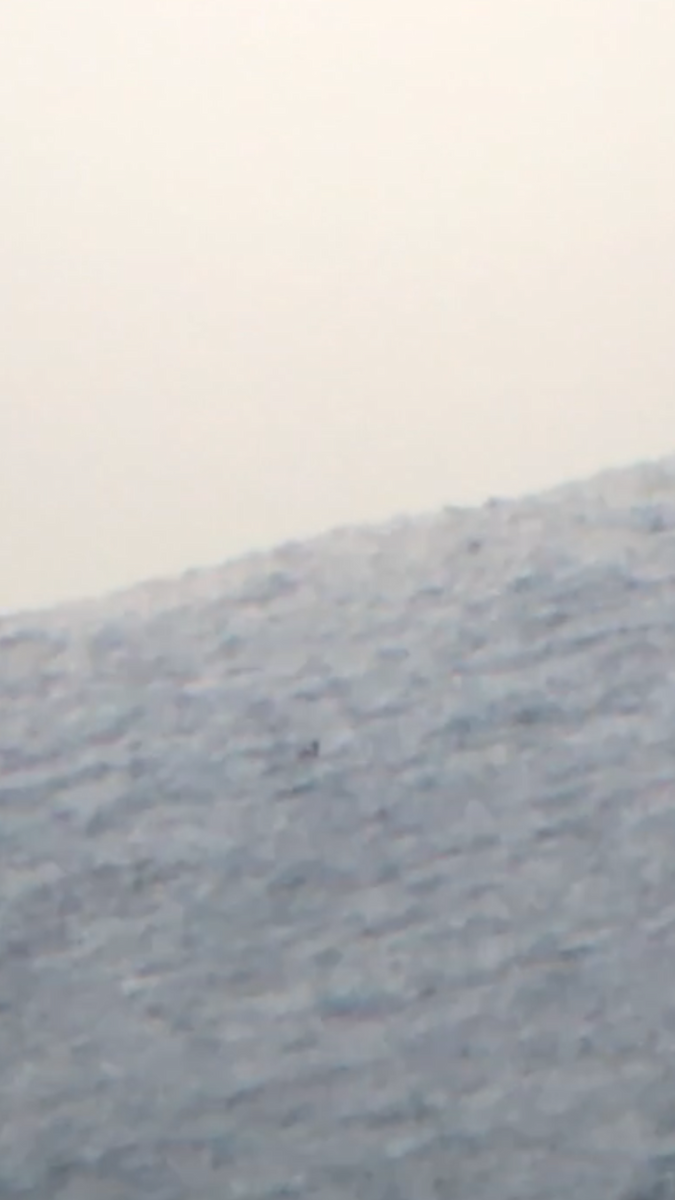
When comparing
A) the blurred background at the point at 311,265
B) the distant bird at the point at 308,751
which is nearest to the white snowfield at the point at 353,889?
the distant bird at the point at 308,751

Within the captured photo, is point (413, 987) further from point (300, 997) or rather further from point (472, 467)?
point (472, 467)

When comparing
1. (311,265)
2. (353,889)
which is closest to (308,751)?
(353,889)

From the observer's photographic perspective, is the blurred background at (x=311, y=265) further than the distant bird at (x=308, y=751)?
Yes

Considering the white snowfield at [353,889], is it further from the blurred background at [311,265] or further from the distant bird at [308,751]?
the blurred background at [311,265]

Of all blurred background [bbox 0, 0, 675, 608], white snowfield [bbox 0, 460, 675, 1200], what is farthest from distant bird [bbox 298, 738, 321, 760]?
blurred background [bbox 0, 0, 675, 608]

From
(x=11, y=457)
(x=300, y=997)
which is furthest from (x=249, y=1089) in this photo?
(x=11, y=457)

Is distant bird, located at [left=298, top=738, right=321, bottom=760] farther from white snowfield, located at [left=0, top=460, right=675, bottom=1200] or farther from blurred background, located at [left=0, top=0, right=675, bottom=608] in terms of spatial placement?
blurred background, located at [left=0, top=0, right=675, bottom=608]

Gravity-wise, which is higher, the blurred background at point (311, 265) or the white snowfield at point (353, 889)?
the blurred background at point (311, 265)
